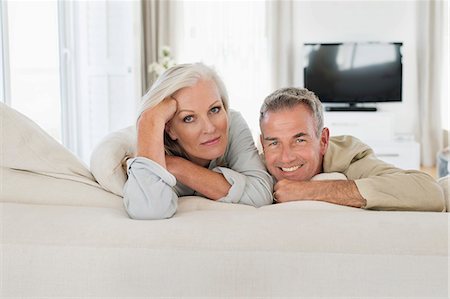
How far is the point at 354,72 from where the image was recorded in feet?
25.1

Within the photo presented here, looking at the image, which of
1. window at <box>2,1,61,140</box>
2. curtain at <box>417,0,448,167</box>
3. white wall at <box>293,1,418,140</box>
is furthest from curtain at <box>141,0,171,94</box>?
curtain at <box>417,0,448,167</box>

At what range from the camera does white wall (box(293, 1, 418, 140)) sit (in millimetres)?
7645

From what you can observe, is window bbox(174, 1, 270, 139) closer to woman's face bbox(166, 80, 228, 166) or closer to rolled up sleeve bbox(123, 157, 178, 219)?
woman's face bbox(166, 80, 228, 166)

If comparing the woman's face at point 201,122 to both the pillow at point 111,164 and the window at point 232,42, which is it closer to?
the pillow at point 111,164

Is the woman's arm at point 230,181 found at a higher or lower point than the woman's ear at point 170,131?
lower

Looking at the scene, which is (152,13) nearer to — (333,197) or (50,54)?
(50,54)

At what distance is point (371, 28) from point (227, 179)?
20.8ft

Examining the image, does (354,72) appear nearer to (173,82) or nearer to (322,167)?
(322,167)

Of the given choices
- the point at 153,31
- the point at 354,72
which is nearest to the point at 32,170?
the point at 153,31

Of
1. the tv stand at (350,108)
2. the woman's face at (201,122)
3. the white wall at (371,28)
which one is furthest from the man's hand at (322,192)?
the white wall at (371,28)

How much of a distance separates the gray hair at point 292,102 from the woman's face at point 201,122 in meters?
0.13

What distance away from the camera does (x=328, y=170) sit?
1.91m

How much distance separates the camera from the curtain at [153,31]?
301 inches

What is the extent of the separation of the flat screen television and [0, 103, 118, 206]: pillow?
6.08m
